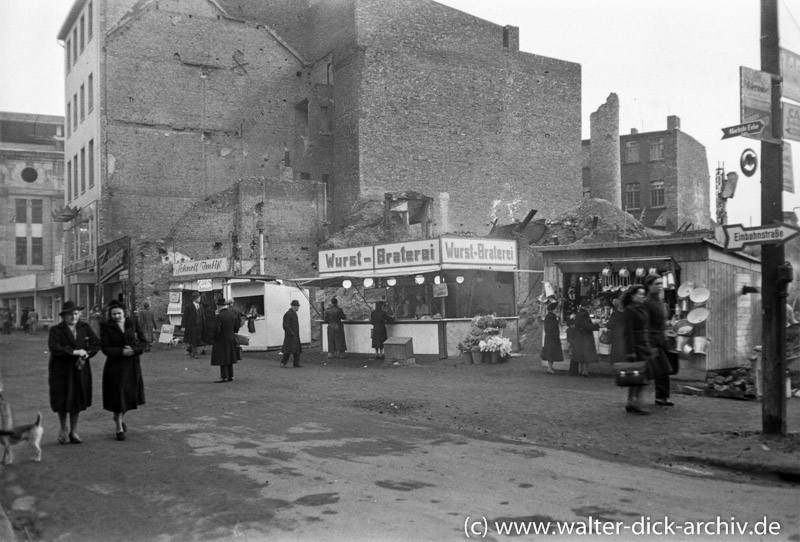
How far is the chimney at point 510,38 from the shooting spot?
146ft

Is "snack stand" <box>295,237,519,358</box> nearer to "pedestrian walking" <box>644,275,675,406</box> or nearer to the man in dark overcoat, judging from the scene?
the man in dark overcoat

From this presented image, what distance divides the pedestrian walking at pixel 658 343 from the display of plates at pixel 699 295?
3410mm

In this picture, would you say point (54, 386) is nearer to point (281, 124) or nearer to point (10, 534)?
point (10, 534)

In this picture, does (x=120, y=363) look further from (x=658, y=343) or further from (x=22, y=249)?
(x=22, y=249)

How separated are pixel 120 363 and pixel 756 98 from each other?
831cm

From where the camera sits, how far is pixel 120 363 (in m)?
9.49

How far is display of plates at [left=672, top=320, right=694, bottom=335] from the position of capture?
561 inches

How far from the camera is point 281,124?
43688 mm

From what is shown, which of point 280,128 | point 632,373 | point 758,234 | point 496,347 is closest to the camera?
point 758,234

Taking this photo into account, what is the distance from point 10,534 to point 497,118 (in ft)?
134

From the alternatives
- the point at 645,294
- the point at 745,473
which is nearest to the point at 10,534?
the point at 745,473

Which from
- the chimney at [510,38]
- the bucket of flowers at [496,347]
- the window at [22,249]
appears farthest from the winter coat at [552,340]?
the window at [22,249]

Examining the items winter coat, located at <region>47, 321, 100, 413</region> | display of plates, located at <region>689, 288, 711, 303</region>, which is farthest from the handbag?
winter coat, located at <region>47, 321, 100, 413</region>

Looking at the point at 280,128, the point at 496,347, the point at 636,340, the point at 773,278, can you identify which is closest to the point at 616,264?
the point at 496,347
